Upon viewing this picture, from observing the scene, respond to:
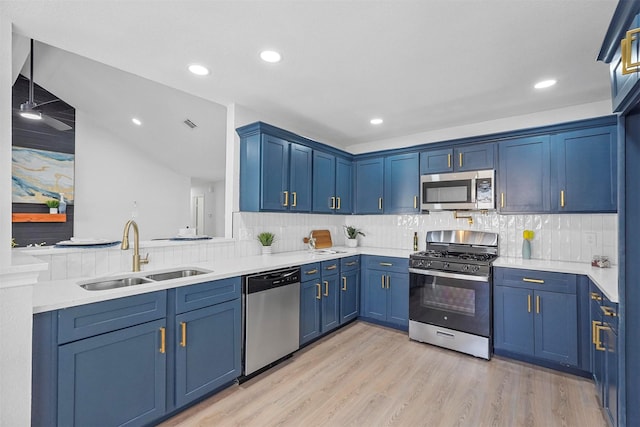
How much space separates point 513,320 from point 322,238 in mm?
2391

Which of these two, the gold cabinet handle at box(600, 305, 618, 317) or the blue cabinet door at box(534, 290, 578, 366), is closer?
the gold cabinet handle at box(600, 305, 618, 317)

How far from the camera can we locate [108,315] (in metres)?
1.71

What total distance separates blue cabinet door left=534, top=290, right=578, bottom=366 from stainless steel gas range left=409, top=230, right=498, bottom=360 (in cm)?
40

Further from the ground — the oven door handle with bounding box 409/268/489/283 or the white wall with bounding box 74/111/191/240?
the white wall with bounding box 74/111/191/240

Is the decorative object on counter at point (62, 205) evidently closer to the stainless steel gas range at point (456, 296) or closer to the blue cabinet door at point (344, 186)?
the blue cabinet door at point (344, 186)

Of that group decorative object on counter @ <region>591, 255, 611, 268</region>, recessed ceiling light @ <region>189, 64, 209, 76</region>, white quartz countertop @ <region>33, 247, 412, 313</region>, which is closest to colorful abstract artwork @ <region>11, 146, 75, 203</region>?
white quartz countertop @ <region>33, 247, 412, 313</region>

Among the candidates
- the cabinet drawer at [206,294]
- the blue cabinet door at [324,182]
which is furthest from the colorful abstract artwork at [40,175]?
the cabinet drawer at [206,294]

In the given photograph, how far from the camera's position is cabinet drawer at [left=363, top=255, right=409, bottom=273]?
357 cm

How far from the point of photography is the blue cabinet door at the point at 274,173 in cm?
308

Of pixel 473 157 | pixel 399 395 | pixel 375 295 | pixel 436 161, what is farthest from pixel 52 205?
pixel 473 157

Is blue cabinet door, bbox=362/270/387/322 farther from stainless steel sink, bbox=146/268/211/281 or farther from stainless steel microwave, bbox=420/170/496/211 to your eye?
stainless steel sink, bbox=146/268/211/281

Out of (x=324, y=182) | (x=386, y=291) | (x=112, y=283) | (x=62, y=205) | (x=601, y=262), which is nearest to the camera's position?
(x=112, y=283)

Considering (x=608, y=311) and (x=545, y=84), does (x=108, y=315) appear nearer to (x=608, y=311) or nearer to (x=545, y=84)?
(x=608, y=311)

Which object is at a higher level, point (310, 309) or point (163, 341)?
point (163, 341)
